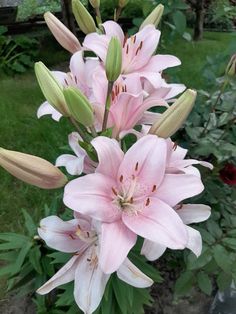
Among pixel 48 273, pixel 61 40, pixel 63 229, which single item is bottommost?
pixel 48 273

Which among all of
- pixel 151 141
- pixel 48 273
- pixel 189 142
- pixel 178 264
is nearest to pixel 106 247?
pixel 151 141

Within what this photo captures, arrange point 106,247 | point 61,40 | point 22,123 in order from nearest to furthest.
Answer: point 106,247, point 61,40, point 22,123

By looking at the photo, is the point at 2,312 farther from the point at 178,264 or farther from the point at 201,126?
the point at 201,126

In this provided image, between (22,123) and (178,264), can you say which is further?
(22,123)

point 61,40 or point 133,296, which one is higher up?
point 61,40

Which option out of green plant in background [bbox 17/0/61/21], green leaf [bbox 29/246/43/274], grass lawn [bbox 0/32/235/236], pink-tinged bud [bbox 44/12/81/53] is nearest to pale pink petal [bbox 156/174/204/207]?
pink-tinged bud [bbox 44/12/81/53]

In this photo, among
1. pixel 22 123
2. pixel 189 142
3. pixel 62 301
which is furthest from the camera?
pixel 22 123

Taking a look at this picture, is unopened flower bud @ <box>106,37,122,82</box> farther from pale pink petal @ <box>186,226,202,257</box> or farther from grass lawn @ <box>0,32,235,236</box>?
grass lawn @ <box>0,32,235,236</box>

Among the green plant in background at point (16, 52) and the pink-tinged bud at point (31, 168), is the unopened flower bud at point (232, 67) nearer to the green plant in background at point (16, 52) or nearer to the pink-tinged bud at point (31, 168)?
the pink-tinged bud at point (31, 168)

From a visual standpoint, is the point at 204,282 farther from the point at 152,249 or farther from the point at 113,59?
the point at 113,59
